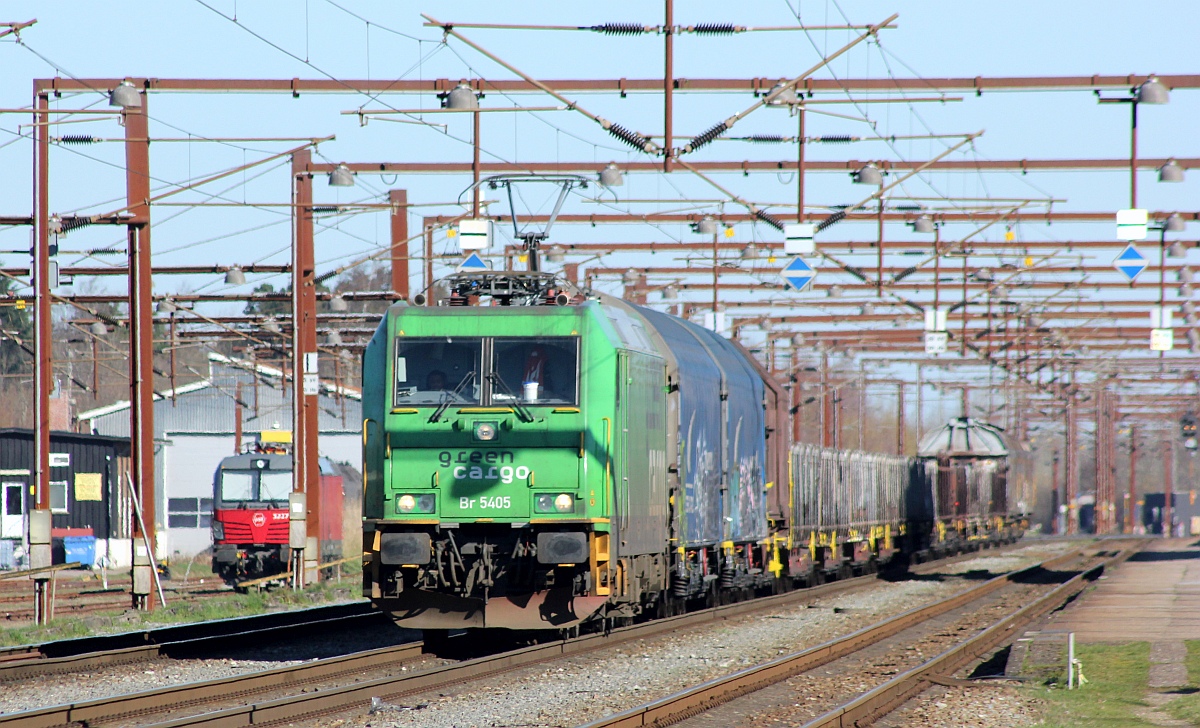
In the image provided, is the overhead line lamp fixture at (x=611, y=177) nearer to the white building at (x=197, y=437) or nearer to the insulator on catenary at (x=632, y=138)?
the insulator on catenary at (x=632, y=138)

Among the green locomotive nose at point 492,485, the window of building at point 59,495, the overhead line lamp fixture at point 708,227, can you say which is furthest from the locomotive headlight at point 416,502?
the window of building at point 59,495

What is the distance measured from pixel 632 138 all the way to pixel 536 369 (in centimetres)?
522

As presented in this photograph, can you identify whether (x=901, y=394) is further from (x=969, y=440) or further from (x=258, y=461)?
(x=258, y=461)

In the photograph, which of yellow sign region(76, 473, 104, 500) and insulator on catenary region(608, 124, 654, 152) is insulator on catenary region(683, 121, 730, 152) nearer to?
insulator on catenary region(608, 124, 654, 152)

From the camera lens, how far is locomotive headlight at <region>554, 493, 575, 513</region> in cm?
1438

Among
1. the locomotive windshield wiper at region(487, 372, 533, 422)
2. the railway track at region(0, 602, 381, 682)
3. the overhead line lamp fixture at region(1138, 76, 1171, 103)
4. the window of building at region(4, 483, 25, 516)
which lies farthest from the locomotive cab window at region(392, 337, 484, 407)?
the window of building at region(4, 483, 25, 516)

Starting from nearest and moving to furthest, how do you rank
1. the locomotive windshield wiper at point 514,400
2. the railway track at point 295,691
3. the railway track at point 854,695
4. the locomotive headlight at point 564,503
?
the railway track at point 295,691 < the railway track at point 854,695 < the locomotive headlight at point 564,503 < the locomotive windshield wiper at point 514,400

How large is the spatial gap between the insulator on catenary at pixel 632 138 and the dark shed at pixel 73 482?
26845mm

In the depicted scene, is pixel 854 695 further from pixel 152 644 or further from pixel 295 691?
pixel 152 644

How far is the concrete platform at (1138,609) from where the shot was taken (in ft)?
58.2

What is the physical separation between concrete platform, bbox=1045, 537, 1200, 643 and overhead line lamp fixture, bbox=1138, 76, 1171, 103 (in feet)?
23.8

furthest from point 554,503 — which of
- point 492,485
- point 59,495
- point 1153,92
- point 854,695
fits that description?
point 59,495

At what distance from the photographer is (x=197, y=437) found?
5916cm

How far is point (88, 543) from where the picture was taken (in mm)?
42062
